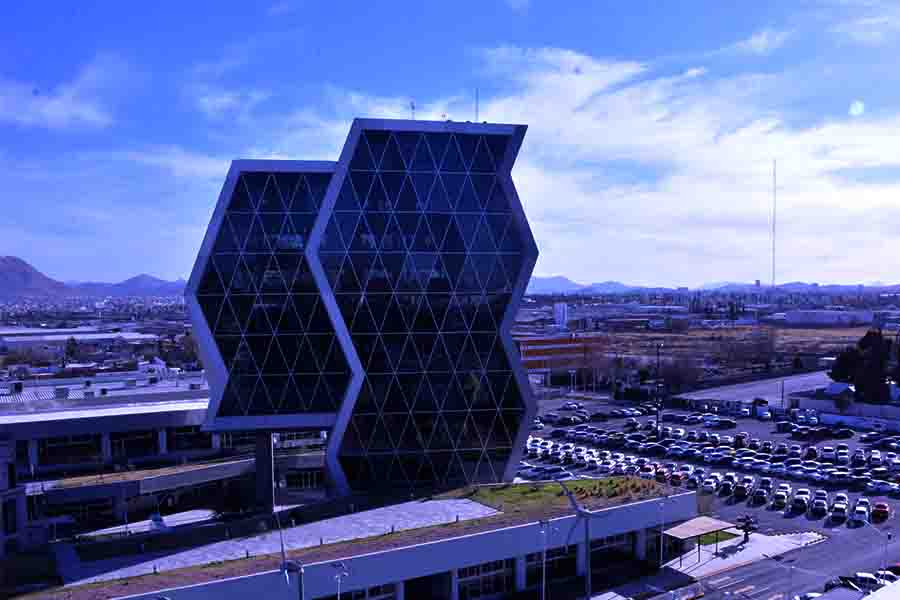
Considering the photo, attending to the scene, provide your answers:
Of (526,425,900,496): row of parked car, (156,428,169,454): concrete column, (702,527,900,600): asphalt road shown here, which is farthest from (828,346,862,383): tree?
(156,428,169,454): concrete column

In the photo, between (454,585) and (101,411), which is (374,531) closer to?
(454,585)

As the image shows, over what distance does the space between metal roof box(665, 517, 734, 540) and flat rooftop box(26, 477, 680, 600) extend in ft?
4.97

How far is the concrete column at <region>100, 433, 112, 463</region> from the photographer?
118 ft

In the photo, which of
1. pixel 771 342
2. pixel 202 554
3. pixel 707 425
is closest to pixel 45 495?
pixel 202 554

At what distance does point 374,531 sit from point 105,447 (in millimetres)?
17656

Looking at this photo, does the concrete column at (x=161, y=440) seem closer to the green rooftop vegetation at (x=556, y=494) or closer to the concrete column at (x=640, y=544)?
the green rooftop vegetation at (x=556, y=494)

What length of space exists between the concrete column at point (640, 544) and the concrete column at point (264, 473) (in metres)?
15.0

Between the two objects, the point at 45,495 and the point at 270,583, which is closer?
the point at 270,583

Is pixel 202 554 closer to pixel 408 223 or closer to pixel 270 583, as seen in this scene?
pixel 270 583

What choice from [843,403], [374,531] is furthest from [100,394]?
[843,403]

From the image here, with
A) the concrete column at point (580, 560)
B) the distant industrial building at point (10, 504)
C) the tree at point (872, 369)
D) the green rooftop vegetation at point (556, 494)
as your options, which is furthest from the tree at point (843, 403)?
the distant industrial building at point (10, 504)

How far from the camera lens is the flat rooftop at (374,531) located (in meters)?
21.0

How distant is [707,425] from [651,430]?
17.5ft

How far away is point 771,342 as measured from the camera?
316 ft
